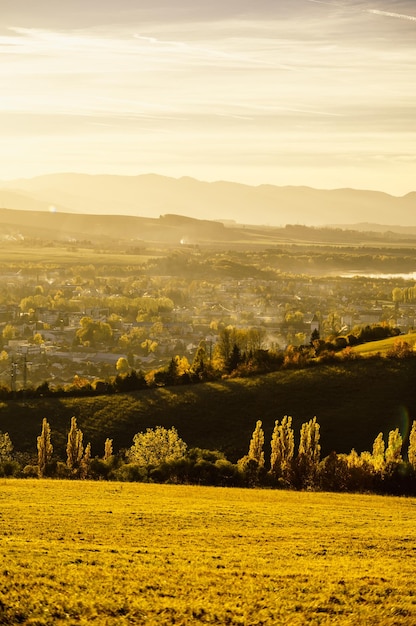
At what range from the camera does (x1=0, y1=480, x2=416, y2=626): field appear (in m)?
22.0

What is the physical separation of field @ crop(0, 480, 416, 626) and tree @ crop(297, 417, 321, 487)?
13.3 m

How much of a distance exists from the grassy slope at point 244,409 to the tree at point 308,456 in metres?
7.17

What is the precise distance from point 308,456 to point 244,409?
69.9ft

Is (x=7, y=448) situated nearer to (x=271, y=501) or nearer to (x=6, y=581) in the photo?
(x=271, y=501)

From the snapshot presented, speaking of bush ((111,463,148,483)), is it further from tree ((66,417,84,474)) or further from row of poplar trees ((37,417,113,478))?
tree ((66,417,84,474))

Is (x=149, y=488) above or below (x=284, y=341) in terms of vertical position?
below

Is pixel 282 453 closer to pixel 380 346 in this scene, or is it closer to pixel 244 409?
pixel 244 409

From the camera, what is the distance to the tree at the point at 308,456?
5566cm

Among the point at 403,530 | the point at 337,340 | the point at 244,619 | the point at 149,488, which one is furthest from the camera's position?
the point at 337,340

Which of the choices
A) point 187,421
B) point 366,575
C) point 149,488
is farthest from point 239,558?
point 187,421

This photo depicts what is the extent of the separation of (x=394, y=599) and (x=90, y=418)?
183ft

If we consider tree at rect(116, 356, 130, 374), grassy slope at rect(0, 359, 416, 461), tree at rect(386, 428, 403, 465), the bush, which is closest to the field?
the bush

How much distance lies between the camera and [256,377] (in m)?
88.4

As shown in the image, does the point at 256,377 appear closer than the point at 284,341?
Yes
